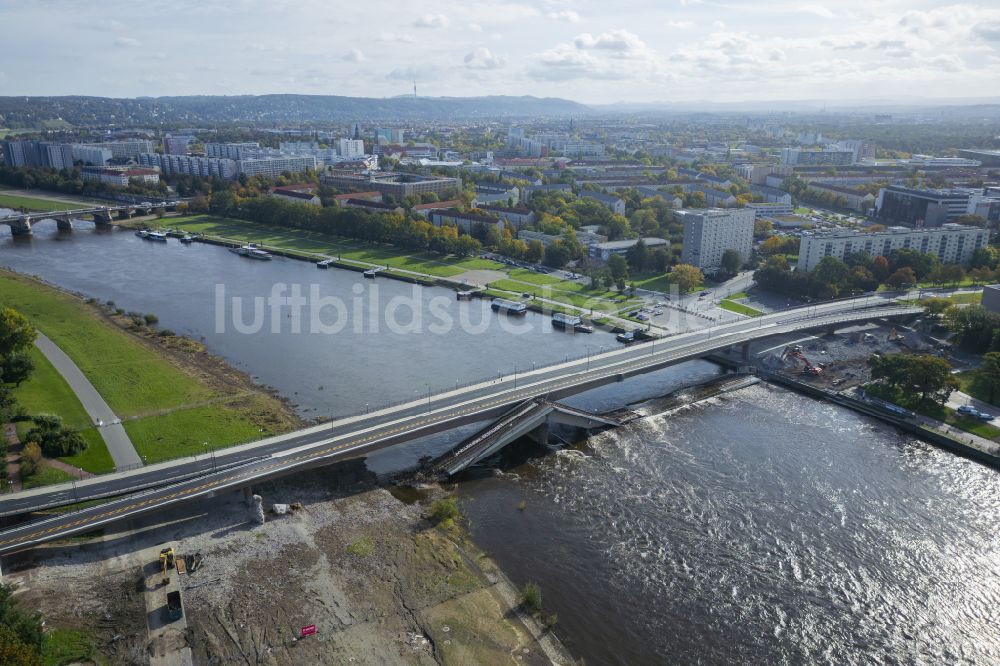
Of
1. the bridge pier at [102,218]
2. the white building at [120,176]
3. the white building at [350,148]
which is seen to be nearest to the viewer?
the bridge pier at [102,218]

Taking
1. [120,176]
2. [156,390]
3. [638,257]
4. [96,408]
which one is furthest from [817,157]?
[96,408]

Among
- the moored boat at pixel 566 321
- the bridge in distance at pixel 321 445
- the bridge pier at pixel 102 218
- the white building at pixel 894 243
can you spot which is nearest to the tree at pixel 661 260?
the white building at pixel 894 243

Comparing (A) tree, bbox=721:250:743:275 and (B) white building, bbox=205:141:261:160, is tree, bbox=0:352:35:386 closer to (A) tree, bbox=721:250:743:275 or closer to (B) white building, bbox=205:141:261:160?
(A) tree, bbox=721:250:743:275

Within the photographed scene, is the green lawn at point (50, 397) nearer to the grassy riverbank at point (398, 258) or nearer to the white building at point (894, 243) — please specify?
the grassy riverbank at point (398, 258)

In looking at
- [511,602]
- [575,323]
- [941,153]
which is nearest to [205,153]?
[575,323]

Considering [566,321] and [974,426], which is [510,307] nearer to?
[566,321]

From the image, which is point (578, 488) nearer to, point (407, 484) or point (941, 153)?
point (407, 484)
